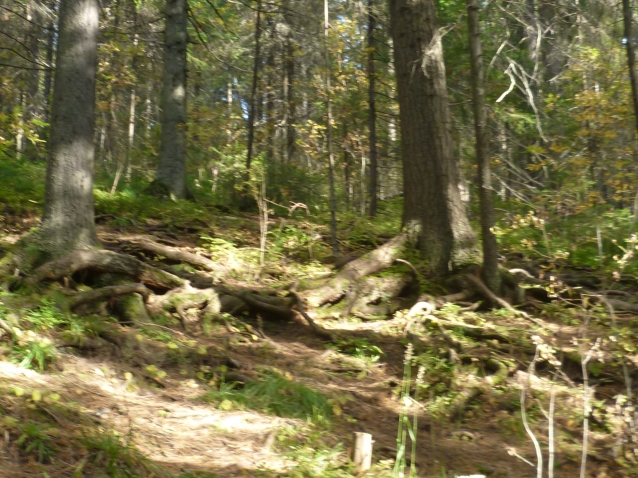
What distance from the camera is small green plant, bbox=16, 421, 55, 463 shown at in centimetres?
374

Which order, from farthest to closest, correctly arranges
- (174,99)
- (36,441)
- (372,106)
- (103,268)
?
1. (174,99)
2. (372,106)
3. (103,268)
4. (36,441)

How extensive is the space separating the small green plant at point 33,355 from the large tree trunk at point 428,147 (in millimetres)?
5638

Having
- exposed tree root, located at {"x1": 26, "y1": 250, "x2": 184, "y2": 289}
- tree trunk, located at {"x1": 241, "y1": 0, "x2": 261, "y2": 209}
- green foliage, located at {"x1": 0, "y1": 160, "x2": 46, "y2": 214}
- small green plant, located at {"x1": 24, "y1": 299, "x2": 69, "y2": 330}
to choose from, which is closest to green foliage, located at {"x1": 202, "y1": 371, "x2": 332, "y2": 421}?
small green plant, located at {"x1": 24, "y1": 299, "x2": 69, "y2": 330}

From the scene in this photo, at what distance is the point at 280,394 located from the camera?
5.77m

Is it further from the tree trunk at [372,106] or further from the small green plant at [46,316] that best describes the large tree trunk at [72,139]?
the tree trunk at [372,106]

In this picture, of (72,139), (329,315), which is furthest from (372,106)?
(72,139)

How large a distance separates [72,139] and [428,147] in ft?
16.8

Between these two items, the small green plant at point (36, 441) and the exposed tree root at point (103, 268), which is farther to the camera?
the exposed tree root at point (103, 268)

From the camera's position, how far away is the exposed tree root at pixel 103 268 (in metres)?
6.45

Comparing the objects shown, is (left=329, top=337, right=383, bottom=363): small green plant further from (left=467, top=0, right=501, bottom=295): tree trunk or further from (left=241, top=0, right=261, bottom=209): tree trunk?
(left=241, top=0, right=261, bottom=209): tree trunk

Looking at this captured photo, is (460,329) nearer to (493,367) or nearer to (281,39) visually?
(493,367)

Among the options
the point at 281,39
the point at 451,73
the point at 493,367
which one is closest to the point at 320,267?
the point at 493,367

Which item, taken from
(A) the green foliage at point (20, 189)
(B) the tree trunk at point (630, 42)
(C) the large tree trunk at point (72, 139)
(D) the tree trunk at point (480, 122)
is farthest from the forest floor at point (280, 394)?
(B) the tree trunk at point (630, 42)

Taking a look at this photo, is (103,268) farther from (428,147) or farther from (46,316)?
(428,147)
